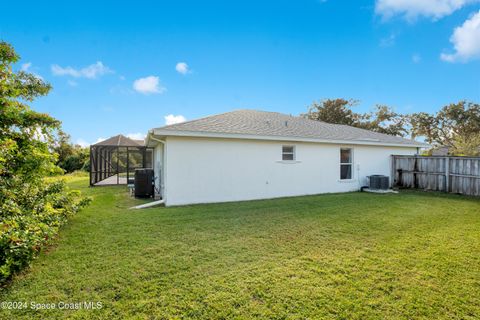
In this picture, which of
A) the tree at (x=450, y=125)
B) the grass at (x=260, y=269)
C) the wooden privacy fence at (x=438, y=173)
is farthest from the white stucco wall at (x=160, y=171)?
the tree at (x=450, y=125)

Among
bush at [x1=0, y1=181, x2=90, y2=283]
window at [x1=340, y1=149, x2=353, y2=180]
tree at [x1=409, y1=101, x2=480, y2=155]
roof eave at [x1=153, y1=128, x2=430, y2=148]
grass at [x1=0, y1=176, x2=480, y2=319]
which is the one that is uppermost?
tree at [x1=409, y1=101, x2=480, y2=155]

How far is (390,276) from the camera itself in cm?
285

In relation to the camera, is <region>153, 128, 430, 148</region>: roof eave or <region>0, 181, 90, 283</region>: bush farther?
<region>153, 128, 430, 148</region>: roof eave

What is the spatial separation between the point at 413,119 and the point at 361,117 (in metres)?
7.20

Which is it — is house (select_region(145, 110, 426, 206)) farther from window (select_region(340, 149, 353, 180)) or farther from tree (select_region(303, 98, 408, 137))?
tree (select_region(303, 98, 408, 137))

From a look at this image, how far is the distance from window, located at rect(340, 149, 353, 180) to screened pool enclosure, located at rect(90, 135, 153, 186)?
10320 mm

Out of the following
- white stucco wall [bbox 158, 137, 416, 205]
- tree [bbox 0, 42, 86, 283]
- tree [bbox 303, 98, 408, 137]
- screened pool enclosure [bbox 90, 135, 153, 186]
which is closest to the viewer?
tree [bbox 0, 42, 86, 283]

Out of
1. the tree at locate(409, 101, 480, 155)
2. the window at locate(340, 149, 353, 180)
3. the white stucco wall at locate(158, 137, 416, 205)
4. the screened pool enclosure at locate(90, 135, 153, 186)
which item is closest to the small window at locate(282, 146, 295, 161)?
the white stucco wall at locate(158, 137, 416, 205)

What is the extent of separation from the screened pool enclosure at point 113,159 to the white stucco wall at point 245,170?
5260mm

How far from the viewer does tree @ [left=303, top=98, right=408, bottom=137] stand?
26438 mm

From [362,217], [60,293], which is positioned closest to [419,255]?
[362,217]

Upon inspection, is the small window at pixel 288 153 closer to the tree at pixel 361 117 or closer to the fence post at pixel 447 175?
the fence post at pixel 447 175

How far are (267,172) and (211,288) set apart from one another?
6205mm

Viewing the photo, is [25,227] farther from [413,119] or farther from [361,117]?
[413,119]
